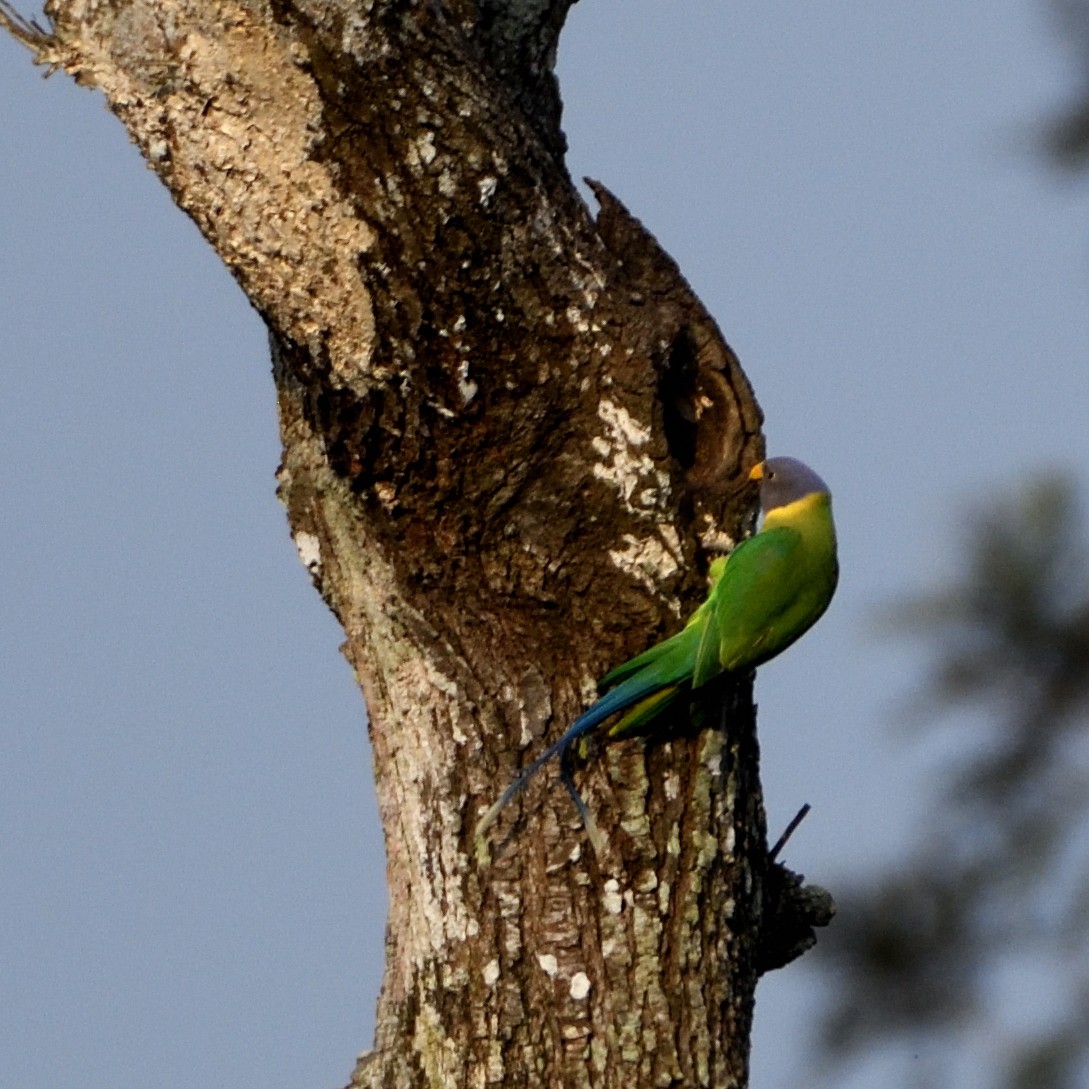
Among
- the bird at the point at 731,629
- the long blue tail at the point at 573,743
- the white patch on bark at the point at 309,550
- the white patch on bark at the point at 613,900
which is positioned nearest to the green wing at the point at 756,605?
the bird at the point at 731,629

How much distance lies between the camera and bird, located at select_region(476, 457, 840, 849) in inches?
122

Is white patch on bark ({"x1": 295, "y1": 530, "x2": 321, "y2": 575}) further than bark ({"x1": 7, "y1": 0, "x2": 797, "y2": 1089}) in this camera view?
Yes

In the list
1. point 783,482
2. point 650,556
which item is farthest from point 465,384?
point 783,482

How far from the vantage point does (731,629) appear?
125 inches

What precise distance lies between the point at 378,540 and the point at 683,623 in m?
0.56

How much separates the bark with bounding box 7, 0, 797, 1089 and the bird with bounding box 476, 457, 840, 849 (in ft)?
0.12

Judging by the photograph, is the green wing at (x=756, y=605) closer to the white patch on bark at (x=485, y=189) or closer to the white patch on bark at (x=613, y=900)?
the white patch on bark at (x=613, y=900)

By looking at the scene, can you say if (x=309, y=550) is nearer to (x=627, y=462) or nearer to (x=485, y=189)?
(x=627, y=462)

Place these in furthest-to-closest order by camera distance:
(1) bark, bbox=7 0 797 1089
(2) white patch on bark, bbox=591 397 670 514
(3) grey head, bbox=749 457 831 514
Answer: (3) grey head, bbox=749 457 831 514 → (2) white patch on bark, bbox=591 397 670 514 → (1) bark, bbox=7 0 797 1089

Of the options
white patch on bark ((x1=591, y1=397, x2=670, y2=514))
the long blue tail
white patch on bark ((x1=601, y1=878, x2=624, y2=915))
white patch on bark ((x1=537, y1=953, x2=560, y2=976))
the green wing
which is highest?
white patch on bark ((x1=591, y1=397, x2=670, y2=514))

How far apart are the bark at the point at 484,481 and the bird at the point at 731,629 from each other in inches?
1.5

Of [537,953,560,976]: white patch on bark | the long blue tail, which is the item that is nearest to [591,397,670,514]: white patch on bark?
the long blue tail

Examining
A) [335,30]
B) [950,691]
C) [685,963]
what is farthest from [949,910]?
[335,30]

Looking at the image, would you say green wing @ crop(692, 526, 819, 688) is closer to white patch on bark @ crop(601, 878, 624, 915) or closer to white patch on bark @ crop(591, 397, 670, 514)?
white patch on bark @ crop(591, 397, 670, 514)
